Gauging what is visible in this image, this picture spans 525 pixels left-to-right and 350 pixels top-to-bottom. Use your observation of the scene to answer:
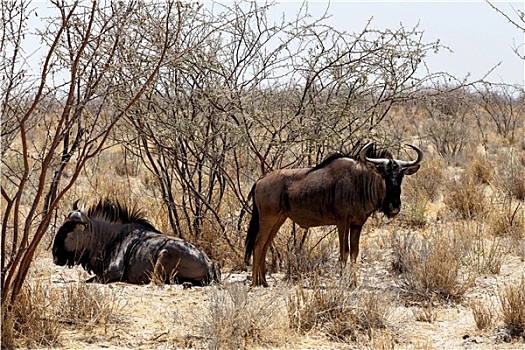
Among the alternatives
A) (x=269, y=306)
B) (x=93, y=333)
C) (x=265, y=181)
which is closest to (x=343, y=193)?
(x=265, y=181)

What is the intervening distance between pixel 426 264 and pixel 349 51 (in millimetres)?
2629

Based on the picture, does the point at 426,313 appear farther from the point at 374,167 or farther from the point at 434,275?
the point at 374,167

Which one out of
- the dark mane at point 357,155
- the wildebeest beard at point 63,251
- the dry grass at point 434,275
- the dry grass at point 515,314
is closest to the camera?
the dry grass at point 515,314

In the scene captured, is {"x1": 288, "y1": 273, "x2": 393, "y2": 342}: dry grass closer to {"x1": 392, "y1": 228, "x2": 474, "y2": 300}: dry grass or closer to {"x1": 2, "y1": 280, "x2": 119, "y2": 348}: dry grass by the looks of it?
{"x1": 392, "y1": 228, "x2": 474, "y2": 300}: dry grass

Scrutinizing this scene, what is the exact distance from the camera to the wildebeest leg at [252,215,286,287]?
7.79 meters

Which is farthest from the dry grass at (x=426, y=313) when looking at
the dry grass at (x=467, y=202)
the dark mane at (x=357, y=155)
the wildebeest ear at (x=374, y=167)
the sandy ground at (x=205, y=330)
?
the dry grass at (x=467, y=202)

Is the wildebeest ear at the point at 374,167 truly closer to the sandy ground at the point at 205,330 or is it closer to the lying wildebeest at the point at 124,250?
the sandy ground at the point at 205,330

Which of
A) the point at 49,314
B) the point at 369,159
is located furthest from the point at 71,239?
the point at 369,159

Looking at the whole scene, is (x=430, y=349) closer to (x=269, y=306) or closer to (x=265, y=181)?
(x=269, y=306)

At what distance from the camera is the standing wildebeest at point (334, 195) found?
740cm

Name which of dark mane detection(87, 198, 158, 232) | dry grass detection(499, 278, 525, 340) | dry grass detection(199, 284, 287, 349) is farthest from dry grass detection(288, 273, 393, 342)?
dark mane detection(87, 198, 158, 232)

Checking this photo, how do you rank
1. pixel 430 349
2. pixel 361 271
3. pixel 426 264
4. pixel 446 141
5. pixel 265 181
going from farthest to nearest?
pixel 446 141 < pixel 361 271 < pixel 265 181 < pixel 426 264 < pixel 430 349

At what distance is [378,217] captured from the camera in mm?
11141

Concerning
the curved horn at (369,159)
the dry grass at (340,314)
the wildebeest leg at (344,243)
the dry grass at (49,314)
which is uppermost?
the curved horn at (369,159)
